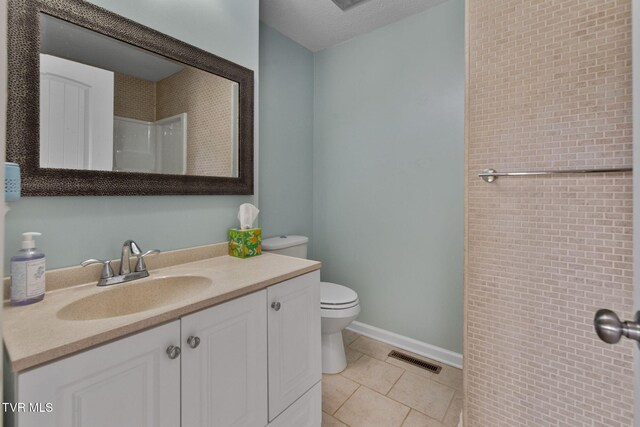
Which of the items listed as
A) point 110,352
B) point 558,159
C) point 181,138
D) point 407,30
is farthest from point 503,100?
point 110,352

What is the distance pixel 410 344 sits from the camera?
2.01 metres

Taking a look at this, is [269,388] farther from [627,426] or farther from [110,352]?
[627,426]

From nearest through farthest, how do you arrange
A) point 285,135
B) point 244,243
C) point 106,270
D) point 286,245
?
point 106,270, point 244,243, point 286,245, point 285,135

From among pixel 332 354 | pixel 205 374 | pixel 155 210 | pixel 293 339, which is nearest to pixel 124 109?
pixel 155 210

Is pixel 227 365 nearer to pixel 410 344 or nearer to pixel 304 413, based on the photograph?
pixel 304 413

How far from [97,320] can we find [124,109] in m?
0.85

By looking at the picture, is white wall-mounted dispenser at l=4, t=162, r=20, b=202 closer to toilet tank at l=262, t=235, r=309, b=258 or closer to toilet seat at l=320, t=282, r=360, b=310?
toilet tank at l=262, t=235, r=309, b=258

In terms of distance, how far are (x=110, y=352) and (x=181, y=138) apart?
0.95 metres

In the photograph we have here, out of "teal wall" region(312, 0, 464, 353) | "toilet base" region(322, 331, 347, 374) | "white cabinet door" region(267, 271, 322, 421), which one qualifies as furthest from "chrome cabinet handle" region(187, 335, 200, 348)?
"teal wall" region(312, 0, 464, 353)

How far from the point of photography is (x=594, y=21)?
944 mm

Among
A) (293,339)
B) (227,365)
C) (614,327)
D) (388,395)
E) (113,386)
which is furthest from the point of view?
(388,395)

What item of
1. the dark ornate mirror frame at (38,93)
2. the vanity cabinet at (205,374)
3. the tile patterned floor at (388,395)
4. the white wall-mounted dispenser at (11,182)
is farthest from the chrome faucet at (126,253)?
the tile patterned floor at (388,395)

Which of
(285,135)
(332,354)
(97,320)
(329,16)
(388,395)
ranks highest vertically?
(329,16)

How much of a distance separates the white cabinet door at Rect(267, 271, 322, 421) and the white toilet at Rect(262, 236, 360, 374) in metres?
0.39
